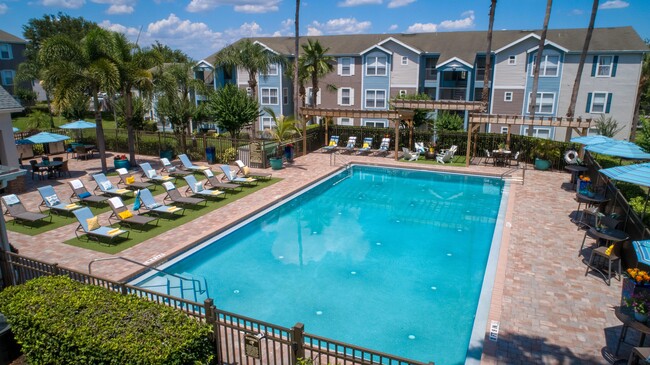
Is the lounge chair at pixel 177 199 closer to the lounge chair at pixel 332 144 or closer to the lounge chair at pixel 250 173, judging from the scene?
the lounge chair at pixel 250 173

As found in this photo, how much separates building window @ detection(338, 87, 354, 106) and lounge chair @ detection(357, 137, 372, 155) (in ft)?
37.4

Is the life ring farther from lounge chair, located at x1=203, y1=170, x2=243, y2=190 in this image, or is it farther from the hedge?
the hedge

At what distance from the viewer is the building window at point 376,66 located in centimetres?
3922

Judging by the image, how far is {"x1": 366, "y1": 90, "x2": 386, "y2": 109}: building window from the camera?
1564 inches

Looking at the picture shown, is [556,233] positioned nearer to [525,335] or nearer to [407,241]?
[407,241]

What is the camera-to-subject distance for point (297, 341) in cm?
661

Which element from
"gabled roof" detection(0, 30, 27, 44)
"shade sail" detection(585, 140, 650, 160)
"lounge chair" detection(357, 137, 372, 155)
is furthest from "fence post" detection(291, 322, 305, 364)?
"gabled roof" detection(0, 30, 27, 44)

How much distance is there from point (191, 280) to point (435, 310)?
591 cm

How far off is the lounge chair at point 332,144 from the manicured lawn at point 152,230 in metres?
11.3

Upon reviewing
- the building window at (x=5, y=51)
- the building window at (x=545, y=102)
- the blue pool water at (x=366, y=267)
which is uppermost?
the building window at (x=5, y=51)

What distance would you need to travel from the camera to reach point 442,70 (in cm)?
3734

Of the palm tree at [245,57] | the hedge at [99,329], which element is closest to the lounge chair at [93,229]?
the hedge at [99,329]

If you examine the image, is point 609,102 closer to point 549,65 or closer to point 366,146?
point 549,65

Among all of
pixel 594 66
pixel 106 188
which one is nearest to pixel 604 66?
pixel 594 66
